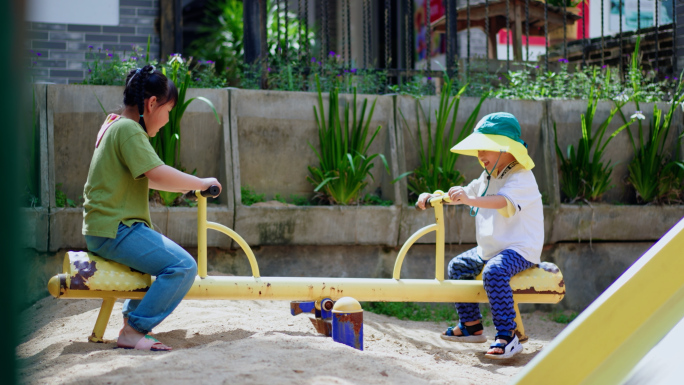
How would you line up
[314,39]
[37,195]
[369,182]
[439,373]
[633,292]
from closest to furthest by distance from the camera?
1. [633,292]
2. [439,373]
3. [37,195]
4. [369,182]
5. [314,39]

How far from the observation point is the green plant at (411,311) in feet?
13.4

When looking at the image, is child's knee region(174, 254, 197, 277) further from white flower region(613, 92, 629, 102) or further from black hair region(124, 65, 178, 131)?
white flower region(613, 92, 629, 102)

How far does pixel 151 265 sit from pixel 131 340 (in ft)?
0.95

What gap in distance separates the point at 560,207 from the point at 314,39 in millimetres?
5434

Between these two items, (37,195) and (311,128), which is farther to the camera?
(311,128)

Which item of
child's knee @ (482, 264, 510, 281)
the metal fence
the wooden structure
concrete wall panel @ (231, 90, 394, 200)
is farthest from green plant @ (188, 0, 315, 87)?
child's knee @ (482, 264, 510, 281)

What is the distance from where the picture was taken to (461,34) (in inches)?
364

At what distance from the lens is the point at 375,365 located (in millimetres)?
2199

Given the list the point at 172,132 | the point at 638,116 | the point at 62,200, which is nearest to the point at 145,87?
the point at 172,132

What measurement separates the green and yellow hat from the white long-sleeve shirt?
93mm

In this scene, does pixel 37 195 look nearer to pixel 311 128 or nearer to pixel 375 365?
pixel 311 128

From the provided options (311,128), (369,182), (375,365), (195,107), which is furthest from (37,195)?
(375,365)

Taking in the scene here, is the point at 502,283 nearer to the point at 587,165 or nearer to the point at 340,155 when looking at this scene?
the point at 340,155

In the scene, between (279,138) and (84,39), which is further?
(84,39)
